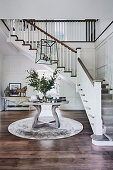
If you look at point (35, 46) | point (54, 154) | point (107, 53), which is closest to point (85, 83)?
point (107, 53)

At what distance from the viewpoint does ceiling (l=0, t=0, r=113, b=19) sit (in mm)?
2266

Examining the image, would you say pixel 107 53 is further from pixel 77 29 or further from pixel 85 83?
pixel 77 29

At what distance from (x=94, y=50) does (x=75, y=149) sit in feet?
16.5

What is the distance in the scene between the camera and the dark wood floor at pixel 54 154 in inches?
79.3

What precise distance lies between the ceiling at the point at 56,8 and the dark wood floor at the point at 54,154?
248 centimetres

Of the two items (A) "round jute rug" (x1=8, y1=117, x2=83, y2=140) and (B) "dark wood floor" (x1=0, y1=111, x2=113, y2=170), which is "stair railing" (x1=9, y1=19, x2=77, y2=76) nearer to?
(A) "round jute rug" (x1=8, y1=117, x2=83, y2=140)

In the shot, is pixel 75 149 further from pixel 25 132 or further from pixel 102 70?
pixel 102 70

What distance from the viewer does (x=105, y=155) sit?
91.7 inches

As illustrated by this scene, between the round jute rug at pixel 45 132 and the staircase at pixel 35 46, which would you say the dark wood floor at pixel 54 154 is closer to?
the round jute rug at pixel 45 132

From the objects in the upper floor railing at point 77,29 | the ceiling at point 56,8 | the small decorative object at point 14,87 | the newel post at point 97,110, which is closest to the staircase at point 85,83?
the newel post at point 97,110

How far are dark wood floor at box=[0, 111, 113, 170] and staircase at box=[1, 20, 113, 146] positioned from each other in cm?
39

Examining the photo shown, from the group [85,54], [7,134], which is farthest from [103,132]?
[85,54]

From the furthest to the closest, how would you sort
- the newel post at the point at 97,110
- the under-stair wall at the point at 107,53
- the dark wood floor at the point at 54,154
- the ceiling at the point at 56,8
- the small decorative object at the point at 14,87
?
the small decorative object at the point at 14,87 < the under-stair wall at the point at 107,53 < the newel post at the point at 97,110 < the ceiling at the point at 56,8 < the dark wood floor at the point at 54,154

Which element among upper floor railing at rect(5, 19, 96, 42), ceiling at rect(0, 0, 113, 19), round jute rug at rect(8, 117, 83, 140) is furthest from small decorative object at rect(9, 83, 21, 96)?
ceiling at rect(0, 0, 113, 19)
